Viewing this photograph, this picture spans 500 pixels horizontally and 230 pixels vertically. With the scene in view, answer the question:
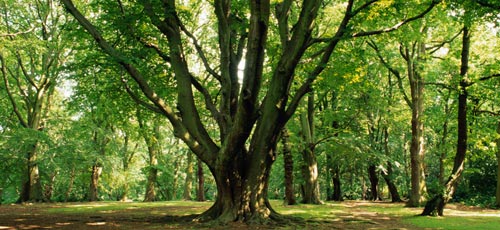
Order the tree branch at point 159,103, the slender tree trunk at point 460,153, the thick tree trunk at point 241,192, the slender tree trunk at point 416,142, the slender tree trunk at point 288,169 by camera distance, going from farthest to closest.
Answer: the slender tree trunk at point 288,169 → the slender tree trunk at point 416,142 → the slender tree trunk at point 460,153 → the thick tree trunk at point 241,192 → the tree branch at point 159,103

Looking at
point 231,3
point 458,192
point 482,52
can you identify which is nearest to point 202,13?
point 231,3

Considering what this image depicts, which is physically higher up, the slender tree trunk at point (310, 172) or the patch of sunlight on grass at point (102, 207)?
the slender tree trunk at point (310, 172)

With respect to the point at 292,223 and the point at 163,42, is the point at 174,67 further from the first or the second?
the point at 292,223

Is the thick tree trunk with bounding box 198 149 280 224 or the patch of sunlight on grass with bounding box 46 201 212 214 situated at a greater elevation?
the thick tree trunk with bounding box 198 149 280 224

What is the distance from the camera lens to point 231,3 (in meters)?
13.6

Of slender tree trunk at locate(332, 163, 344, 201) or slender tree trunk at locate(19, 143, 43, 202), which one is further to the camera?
slender tree trunk at locate(332, 163, 344, 201)

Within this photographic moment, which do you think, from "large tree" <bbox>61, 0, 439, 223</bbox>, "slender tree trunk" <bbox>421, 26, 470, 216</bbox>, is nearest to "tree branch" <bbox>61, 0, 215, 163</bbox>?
"large tree" <bbox>61, 0, 439, 223</bbox>

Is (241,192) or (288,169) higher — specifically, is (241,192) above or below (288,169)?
below

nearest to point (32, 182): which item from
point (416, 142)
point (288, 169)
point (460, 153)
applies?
point (288, 169)

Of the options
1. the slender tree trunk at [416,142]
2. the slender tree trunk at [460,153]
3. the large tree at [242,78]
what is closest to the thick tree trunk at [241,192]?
the large tree at [242,78]

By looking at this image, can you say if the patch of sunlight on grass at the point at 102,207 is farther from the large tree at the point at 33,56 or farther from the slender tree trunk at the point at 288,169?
the slender tree trunk at the point at 288,169

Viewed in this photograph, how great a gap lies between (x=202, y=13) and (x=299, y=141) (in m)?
10.6

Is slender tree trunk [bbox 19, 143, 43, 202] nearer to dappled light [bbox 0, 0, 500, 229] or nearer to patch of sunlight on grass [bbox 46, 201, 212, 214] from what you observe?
dappled light [bbox 0, 0, 500, 229]

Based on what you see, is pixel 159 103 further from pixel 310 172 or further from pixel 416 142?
pixel 416 142
